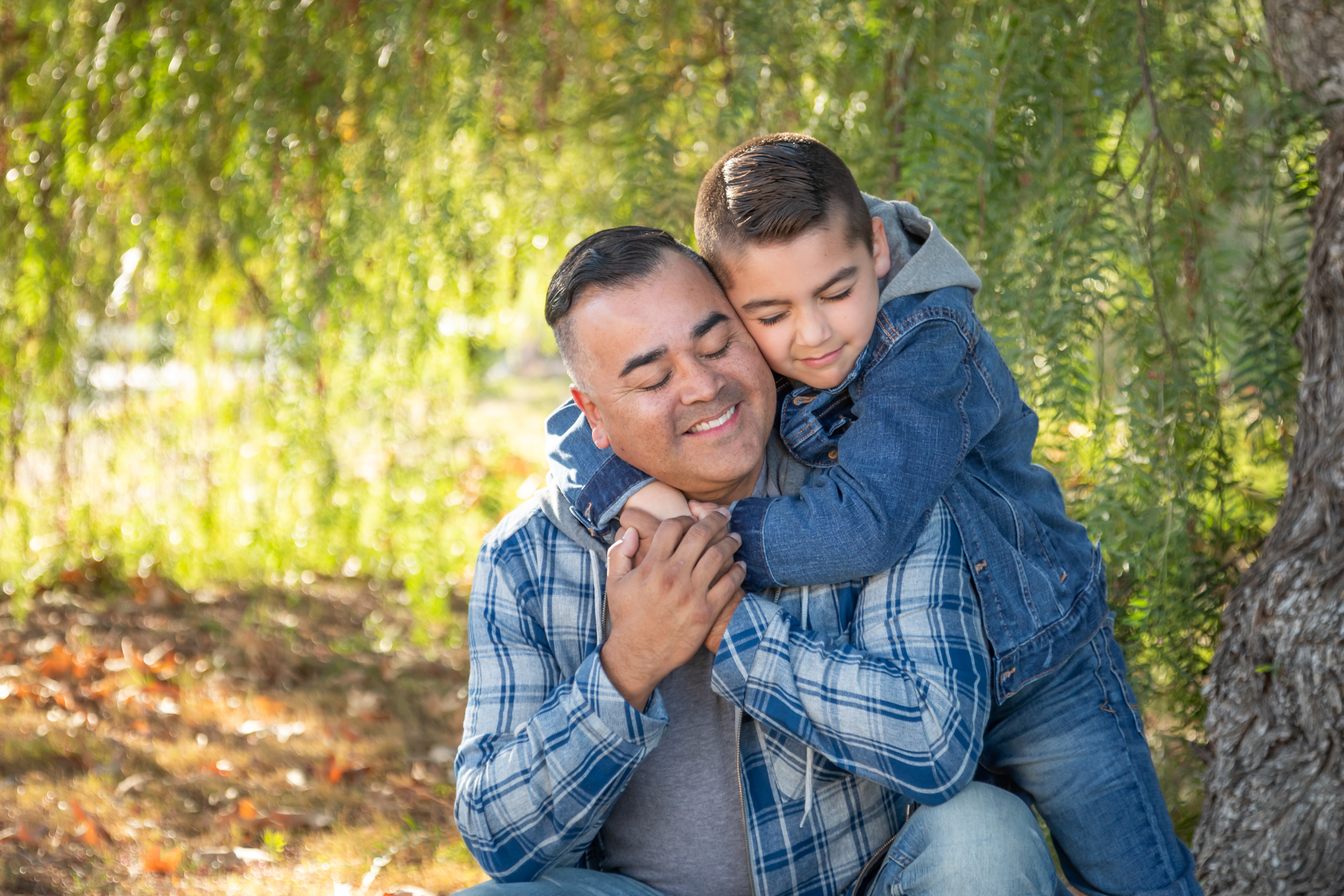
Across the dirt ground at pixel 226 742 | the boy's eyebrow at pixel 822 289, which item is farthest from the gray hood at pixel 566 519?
the dirt ground at pixel 226 742

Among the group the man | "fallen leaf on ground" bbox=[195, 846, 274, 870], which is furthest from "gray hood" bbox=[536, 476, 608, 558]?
"fallen leaf on ground" bbox=[195, 846, 274, 870]

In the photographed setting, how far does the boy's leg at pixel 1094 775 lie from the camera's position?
5.68ft

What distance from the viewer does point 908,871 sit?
5.18 feet

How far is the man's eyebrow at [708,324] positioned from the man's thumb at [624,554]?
1.09ft

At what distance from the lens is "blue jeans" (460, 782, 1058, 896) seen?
4.95ft

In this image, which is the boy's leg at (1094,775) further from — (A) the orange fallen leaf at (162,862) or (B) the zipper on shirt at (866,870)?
(A) the orange fallen leaf at (162,862)

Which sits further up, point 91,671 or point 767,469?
point 767,469

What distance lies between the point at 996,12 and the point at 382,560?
2.74 meters

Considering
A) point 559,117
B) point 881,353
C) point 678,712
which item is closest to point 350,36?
point 559,117

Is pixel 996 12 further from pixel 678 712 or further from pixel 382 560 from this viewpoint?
pixel 382 560

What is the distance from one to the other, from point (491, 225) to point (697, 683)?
1726 mm

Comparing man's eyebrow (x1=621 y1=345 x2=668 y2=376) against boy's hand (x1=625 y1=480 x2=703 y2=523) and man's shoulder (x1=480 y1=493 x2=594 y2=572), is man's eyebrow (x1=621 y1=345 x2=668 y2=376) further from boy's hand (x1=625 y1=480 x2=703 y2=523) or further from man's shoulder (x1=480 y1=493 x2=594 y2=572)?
man's shoulder (x1=480 y1=493 x2=594 y2=572)

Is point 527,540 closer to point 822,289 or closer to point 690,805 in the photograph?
point 690,805

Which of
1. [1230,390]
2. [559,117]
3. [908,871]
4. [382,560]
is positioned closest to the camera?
[908,871]
